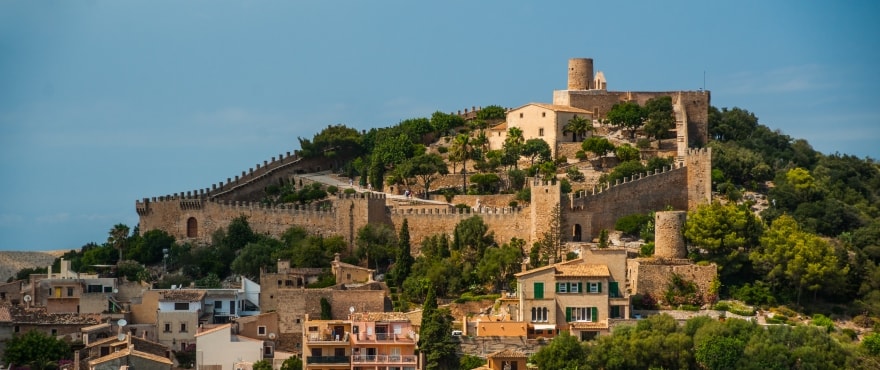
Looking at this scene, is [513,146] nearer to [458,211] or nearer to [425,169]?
[425,169]

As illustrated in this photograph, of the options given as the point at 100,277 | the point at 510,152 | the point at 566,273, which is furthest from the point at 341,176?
the point at 566,273

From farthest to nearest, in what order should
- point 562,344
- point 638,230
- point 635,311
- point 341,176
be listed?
point 341,176
point 638,230
point 635,311
point 562,344

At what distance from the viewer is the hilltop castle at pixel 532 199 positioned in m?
63.5

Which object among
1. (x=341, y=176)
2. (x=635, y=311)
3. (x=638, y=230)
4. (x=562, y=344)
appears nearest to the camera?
(x=562, y=344)

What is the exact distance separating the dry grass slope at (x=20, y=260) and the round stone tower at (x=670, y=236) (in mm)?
25362

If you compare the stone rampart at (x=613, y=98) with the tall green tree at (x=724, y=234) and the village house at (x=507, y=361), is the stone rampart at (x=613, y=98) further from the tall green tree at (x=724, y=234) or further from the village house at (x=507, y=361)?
the village house at (x=507, y=361)

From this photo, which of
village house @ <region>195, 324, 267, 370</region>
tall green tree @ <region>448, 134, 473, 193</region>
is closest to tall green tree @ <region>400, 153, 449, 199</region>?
tall green tree @ <region>448, 134, 473, 193</region>

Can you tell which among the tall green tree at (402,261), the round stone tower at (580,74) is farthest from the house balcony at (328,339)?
the round stone tower at (580,74)

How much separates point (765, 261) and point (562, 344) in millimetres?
8690

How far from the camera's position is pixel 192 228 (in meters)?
72.9

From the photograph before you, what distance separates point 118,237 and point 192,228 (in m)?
2.89

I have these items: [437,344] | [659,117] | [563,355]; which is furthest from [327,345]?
[659,117]

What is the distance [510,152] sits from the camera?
71.9m

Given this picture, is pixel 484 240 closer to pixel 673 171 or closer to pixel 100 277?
pixel 673 171
